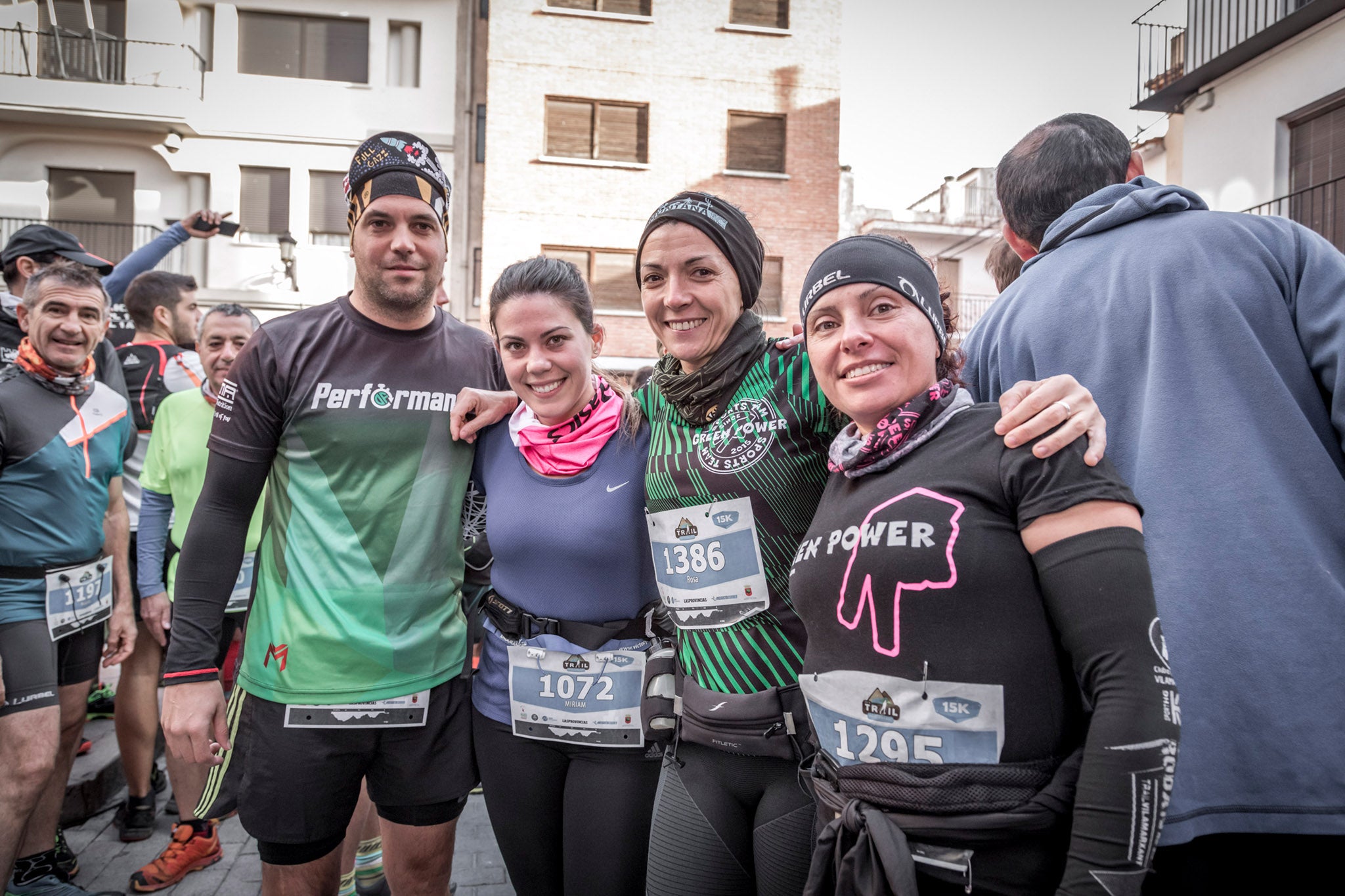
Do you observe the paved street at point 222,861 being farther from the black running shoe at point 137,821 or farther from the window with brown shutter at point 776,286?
the window with brown shutter at point 776,286

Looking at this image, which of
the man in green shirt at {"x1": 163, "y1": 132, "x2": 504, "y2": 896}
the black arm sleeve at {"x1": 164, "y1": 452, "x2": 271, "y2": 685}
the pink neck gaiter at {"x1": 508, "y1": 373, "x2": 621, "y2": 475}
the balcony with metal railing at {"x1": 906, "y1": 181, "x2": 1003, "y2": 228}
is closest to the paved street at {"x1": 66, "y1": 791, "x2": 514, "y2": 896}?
the man in green shirt at {"x1": 163, "y1": 132, "x2": 504, "y2": 896}

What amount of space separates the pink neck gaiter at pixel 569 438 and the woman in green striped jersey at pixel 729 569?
259 mm

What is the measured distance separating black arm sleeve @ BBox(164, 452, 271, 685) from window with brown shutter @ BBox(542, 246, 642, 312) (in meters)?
15.6

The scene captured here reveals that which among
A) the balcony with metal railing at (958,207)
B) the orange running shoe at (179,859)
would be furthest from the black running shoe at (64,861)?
the balcony with metal railing at (958,207)

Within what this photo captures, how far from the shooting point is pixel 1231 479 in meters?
1.66

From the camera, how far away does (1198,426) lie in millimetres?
1710

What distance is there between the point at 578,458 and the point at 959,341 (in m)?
1.11

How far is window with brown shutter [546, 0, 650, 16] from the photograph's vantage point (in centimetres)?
1836

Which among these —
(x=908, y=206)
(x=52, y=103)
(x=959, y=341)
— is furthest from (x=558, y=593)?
(x=908, y=206)

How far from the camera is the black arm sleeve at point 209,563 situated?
7.82 ft

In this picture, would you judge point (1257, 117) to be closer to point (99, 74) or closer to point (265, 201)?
point (265, 201)

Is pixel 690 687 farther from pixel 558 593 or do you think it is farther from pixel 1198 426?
pixel 1198 426

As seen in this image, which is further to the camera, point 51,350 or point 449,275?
point 449,275

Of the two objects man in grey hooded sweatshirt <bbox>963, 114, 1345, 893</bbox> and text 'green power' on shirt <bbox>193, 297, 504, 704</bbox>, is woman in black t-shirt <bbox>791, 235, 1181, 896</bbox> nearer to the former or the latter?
man in grey hooded sweatshirt <bbox>963, 114, 1345, 893</bbox>
